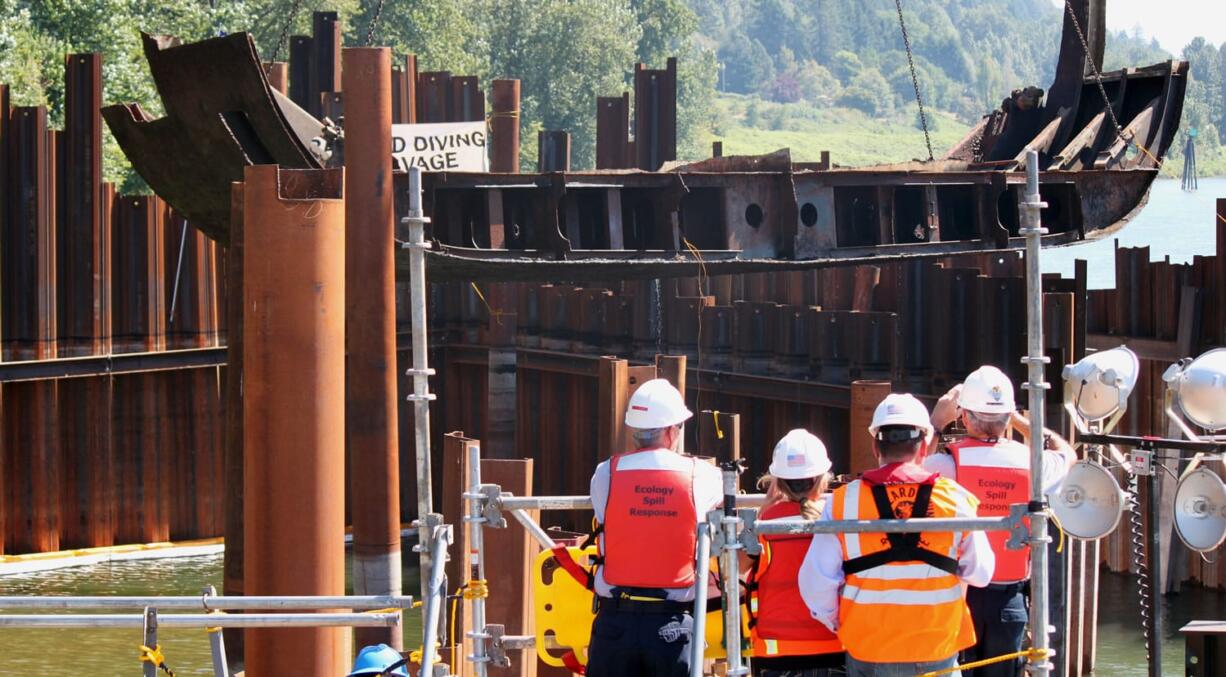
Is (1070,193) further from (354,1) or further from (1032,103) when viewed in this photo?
(354,1)

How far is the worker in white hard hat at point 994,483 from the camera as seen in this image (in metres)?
9.16

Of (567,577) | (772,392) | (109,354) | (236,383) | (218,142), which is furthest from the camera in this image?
(109,354)

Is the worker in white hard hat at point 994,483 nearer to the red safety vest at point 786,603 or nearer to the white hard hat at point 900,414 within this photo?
the red safety vest at point 786,603

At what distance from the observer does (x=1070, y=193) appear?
19406mm

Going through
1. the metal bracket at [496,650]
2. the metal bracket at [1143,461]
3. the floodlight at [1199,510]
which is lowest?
the metal bracket at [496,650]

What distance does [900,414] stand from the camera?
7707 mm

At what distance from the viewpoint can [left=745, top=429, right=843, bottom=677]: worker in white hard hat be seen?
26.5 feet

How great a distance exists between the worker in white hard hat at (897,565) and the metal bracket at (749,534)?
10.0 inches

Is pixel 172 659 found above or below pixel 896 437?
below

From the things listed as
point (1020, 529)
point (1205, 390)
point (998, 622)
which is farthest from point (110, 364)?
point (1020, 529)

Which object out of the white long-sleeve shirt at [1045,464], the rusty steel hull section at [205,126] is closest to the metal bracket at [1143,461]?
the white long-sleeve shirt at [1045,464]

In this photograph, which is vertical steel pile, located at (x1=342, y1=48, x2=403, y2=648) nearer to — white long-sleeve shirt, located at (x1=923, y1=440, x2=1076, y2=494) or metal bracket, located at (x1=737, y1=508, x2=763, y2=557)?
white long-sleeve shirt, located at (x1=923, y1=440, x2=1076, y2=494)

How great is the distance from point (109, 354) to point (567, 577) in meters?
14.9

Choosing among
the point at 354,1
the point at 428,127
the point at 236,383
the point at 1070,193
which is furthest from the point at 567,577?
the point at 354,1
